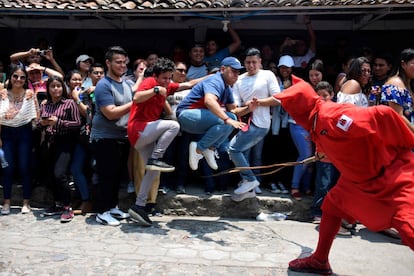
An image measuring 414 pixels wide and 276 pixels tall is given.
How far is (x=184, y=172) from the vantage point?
6.36m

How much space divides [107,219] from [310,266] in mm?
2555

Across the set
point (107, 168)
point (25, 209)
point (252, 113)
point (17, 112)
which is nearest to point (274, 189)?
point (252, 113)

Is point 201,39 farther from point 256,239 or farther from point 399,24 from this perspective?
point 256,239

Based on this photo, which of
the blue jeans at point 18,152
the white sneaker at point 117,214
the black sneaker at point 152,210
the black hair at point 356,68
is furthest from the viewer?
the blue jeans at point 18,152

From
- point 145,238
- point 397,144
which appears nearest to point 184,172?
point 145,238

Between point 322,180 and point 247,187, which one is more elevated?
point 322,180

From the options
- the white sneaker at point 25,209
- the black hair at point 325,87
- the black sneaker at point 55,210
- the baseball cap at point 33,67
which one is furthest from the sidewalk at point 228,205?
the baseball cap at point 33,67

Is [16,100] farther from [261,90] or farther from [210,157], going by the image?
[261,90]

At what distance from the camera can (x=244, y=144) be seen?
5.86 m

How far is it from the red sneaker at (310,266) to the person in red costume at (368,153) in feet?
2.07

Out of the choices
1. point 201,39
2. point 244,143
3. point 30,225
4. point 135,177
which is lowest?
point 30,225

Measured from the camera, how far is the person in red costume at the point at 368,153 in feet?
11.8

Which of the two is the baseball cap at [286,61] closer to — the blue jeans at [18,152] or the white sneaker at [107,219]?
the white sneaker at [107,219]

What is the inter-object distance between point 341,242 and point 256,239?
3.17ft
